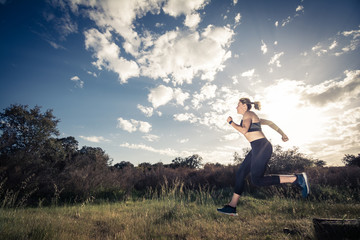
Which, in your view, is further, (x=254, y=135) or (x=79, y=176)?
(x=79, y=176)

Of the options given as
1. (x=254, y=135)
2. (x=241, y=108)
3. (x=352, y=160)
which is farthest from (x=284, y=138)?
(x=352, y=160)

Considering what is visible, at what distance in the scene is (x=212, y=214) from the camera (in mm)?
4867

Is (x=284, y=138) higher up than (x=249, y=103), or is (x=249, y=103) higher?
(x=249, y=103)

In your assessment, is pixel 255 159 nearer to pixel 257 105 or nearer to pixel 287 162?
pixel 257 105

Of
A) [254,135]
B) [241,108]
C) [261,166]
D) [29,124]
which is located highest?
[29,124]

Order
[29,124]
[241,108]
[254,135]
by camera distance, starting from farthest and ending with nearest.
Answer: [29,124] → [241,108] → [254,135]

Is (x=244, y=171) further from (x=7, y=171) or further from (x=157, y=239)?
(x=7, y=171)

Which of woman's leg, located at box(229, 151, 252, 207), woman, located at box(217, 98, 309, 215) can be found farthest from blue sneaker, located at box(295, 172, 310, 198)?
woman's leg, located at box(229, 151, 252, 207)

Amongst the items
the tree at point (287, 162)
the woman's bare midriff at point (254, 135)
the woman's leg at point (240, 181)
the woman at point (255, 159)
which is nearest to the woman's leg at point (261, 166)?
the woman at point (255, 159)

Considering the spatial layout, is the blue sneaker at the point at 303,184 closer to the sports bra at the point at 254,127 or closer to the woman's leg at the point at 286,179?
the woman's leg at the point at 286,179

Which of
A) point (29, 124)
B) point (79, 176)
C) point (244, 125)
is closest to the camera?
point (244, 125)

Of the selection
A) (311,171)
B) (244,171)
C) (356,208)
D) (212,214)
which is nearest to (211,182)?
(311,171)

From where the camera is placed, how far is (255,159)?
3.49 metres

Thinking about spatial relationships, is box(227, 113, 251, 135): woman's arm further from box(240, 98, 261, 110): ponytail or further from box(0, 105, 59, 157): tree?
box(0, 105, 59, 157): tree
